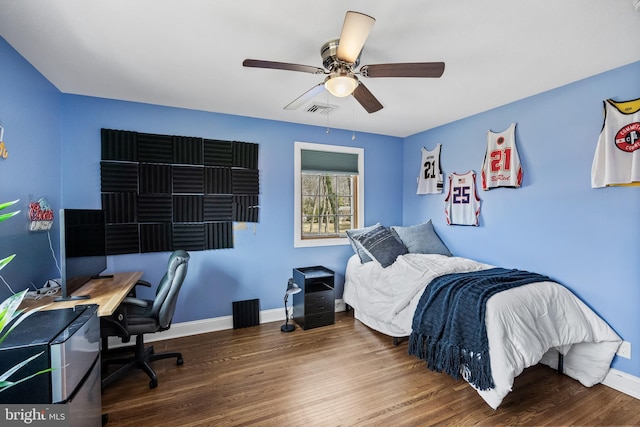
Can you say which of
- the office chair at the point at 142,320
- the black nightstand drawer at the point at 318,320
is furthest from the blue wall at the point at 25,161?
the black nightstand drawer at the point at 318,320

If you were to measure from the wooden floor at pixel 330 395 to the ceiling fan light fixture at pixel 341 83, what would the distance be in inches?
85.1

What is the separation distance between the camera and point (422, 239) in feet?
12.3

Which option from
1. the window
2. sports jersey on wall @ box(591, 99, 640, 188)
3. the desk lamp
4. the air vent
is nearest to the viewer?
sports jersey on wall @ box(591, 99, 640, 188)

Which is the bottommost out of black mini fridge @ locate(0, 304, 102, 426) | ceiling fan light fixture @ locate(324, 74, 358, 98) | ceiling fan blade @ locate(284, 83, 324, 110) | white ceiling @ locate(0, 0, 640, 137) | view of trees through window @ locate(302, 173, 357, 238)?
black mini fridge @ locate(0, 304, 102, 426)

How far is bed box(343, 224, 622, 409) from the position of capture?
78.9 inches

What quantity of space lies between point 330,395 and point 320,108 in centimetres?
266

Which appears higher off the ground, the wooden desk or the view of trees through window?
the view of trees through window

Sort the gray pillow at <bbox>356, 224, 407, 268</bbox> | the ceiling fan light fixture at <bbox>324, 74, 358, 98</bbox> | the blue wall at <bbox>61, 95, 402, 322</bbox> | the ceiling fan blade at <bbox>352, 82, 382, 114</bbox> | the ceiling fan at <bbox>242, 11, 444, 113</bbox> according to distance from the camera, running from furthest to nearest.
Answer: the gray pillow at <bbox>356, 224, 407, 268</bbox>
the blue wall at <bbox>61, 95, 402, 322</bbox>
the ceiling fan blade at <bbox>352, 82, 382, 114</bbox>
the ceiling fan light fixture at <bbox>324, 74, 358, 98</bbox>
the ceiling fan at <bbox>242, 11, 444, 113</bbox>

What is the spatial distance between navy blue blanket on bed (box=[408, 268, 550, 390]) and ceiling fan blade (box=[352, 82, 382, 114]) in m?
1.60

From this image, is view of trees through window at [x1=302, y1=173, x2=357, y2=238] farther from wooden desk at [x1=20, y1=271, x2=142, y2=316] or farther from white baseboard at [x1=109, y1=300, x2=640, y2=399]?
wooden desk at [x1=20, y1=271, x2=142, y2=316]

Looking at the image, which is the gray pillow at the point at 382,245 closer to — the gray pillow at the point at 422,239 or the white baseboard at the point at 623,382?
the gray pillow at the point at 422,239

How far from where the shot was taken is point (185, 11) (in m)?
1.65

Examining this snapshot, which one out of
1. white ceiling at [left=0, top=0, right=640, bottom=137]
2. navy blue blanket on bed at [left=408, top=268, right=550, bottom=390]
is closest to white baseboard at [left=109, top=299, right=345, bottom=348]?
navy blue blanket on bed at [left=408, top=268, right=550, bottom=390]
